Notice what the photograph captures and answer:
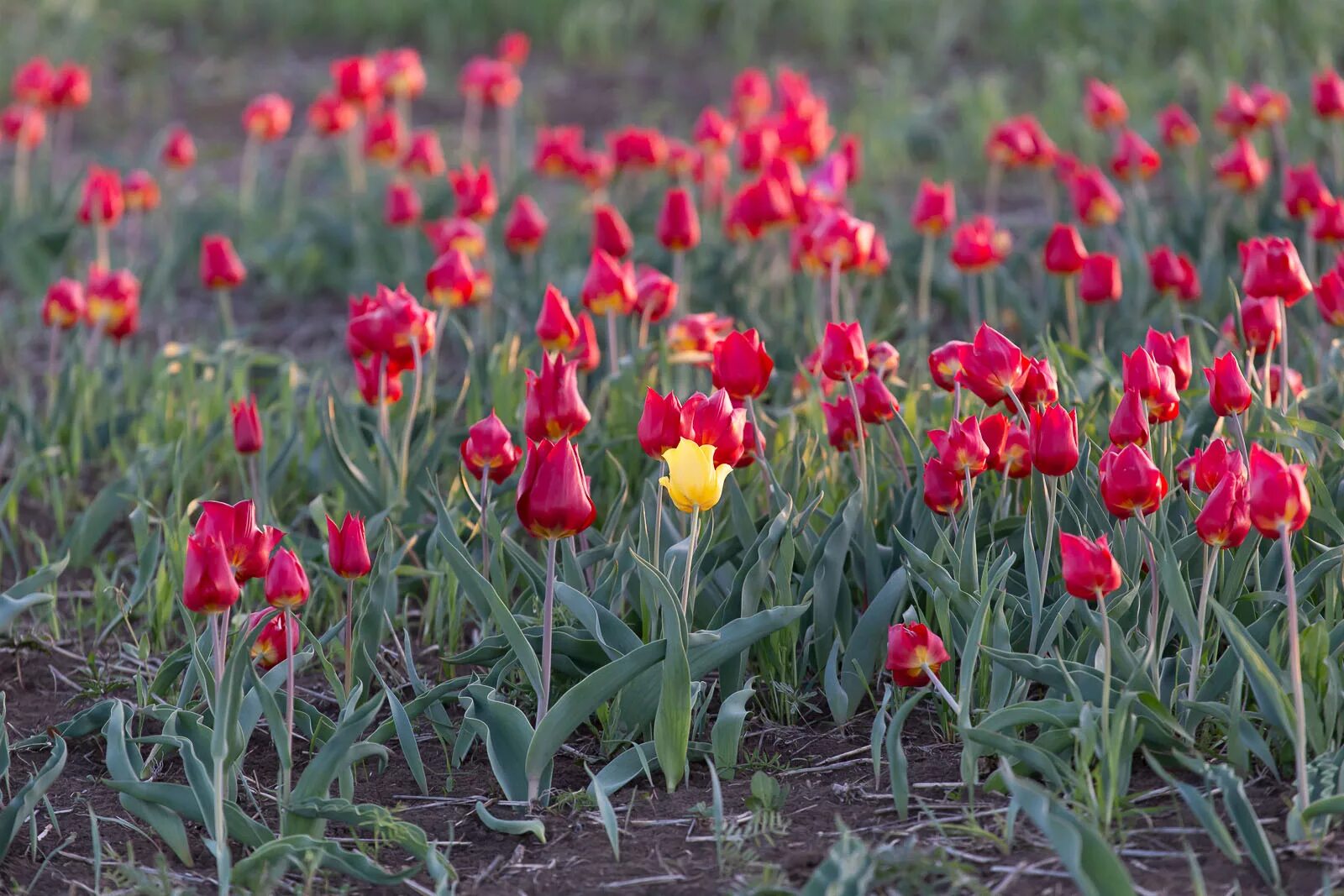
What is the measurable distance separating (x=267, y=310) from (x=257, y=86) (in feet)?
9.26

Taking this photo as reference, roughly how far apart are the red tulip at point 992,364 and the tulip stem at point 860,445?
0.21 m

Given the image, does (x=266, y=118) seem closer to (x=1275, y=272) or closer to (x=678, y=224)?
(x=678, y=224)

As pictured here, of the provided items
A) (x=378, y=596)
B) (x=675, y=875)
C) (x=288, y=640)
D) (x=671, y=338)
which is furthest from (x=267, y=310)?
(x=675, y=875)

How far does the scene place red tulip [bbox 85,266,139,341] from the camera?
3.44 m

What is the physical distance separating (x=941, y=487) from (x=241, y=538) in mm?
939

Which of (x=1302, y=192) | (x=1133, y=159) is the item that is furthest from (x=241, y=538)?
(x=1133, y=159)

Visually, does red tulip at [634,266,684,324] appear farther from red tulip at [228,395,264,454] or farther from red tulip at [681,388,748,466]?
red tulip at [681,388,748,466]

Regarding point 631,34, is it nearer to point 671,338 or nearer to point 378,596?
point 671,338

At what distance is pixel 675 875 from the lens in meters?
1.89

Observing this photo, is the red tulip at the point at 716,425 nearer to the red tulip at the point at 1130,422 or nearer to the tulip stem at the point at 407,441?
the red tulip at the point at 1130,422

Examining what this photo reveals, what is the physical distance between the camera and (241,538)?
76.4 inches

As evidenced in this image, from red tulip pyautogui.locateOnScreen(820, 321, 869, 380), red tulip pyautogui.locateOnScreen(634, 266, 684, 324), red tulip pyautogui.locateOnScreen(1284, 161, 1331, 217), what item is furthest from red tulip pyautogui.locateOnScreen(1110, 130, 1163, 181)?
red tulip pyautogui.locateOnScreen(820, 321, 869, 380)

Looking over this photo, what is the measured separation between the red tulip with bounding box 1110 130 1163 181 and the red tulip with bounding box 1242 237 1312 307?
1.65 metres

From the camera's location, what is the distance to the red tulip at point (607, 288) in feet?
9.38
